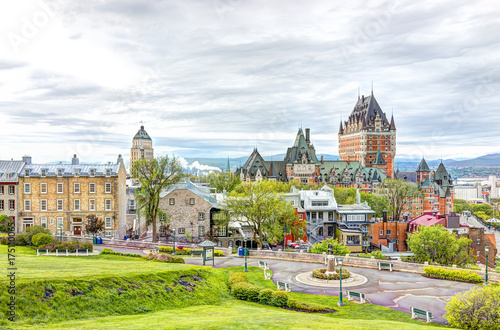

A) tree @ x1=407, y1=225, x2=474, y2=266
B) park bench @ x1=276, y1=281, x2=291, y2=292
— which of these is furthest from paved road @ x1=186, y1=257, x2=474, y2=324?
tree @ x1=407, y1=225, x2=474, y2=266

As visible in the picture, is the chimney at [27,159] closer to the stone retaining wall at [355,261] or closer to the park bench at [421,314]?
the stone retaining wall at [355,261]

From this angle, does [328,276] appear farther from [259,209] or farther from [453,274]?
[259,209]

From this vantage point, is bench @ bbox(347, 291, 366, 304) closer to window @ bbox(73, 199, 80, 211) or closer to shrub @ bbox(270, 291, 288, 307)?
shrub @ bbox(270, 291, 288, 307)

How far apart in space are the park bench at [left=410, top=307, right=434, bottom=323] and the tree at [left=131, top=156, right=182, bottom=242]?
38152 mm

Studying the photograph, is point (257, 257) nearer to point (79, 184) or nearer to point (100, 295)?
point (100, 295)

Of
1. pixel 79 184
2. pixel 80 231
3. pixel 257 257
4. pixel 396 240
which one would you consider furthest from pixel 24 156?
pixel 396 240

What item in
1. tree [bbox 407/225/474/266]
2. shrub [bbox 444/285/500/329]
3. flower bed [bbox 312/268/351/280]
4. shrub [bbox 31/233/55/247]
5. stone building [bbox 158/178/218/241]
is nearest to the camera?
shrub [bbox 444/285/500/329]

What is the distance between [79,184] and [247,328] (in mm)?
48505

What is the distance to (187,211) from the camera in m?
60.7

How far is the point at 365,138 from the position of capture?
196 m

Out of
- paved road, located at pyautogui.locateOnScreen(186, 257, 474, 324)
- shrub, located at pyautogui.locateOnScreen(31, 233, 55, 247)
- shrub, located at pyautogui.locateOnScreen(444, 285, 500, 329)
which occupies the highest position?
shrub, located at pyautogui.locateOnScreen(31, 233, 55, 247)

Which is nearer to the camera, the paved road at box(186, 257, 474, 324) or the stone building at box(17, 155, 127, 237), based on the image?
the paved road at box(186, 257, 474, 324)

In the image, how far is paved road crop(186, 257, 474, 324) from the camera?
2819 cm

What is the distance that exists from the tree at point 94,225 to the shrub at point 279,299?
36.0m
